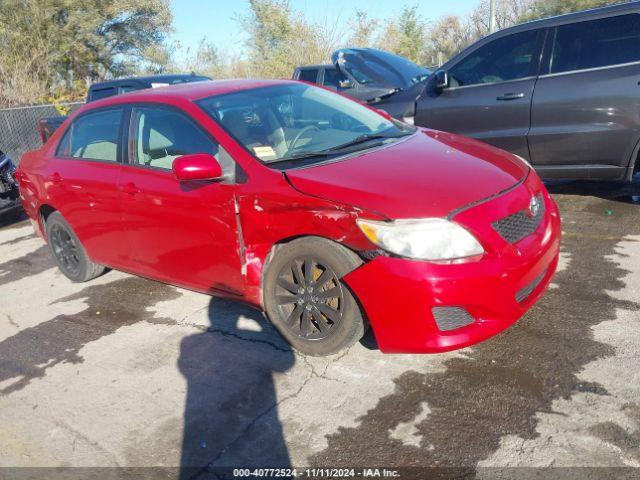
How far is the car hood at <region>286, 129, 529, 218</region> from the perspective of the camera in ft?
9.51

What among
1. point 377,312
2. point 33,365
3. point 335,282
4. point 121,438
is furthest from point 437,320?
point 33,365

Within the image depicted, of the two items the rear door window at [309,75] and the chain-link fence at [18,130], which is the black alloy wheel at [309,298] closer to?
the rear door window at [309,75]

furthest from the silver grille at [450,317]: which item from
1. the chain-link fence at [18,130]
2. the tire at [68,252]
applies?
the chain-link fence at [18,130]

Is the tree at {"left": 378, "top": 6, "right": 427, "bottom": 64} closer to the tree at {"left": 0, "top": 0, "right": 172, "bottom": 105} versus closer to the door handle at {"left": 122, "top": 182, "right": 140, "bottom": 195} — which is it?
the tree at {"left": 0, "top": 0, "right": 172, "bottom": 105}

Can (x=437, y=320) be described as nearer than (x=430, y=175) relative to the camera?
Yes

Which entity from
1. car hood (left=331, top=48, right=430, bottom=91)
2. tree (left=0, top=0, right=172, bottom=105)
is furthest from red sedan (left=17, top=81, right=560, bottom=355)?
tree (left=0, top=0, right=172, bottom=105)

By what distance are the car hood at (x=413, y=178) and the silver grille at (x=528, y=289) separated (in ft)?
1.72

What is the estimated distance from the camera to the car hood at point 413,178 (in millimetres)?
2900

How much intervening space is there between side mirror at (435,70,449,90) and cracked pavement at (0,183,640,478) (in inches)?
99.3

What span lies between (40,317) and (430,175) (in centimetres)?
333

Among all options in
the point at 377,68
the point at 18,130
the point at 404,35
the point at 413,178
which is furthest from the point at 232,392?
the point at 404,35

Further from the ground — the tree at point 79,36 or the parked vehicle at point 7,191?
the tree at point 79,36

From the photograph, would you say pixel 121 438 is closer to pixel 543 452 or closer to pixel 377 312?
pixel 377 312

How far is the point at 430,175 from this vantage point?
3.18 meters
